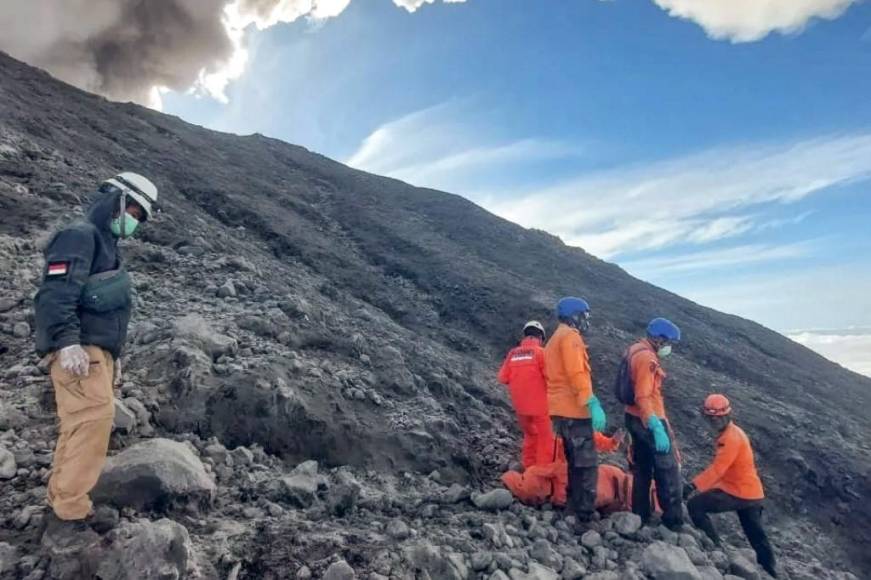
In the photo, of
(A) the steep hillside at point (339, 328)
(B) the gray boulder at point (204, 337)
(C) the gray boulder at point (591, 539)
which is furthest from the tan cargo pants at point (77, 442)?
(C) the gray boulder at point (591, 539)

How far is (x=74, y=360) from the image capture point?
12.0 feet

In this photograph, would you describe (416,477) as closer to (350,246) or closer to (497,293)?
(497,293)

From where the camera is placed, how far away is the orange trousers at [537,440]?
691 cm

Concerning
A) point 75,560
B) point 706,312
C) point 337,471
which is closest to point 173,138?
point 337,471

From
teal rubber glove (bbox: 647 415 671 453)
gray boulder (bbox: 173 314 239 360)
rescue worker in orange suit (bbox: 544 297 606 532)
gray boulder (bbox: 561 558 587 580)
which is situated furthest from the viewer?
gray boulder (bbox: 173 314 239 360)

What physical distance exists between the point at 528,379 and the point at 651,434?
4.84 feet

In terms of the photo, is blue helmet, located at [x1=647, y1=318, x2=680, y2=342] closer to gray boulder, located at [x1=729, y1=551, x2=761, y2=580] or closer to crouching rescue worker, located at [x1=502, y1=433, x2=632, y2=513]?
crouching rescue worker, located at [x1=502, y1=433, x2=632, y2=513]

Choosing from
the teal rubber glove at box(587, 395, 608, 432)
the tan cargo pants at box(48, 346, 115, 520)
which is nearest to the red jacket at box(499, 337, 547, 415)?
the teal rubber glove at box(587, 395, 608, 432)

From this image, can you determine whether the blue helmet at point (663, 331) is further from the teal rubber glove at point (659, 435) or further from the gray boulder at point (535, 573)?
the gray boulder at point (535, 573)

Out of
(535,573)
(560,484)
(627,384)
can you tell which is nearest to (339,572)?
(535,573)

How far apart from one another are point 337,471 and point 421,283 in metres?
9.26

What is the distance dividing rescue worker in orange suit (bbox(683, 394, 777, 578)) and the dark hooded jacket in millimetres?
5734

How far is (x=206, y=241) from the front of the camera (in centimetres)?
1023

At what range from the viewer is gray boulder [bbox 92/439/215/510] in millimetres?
4094
